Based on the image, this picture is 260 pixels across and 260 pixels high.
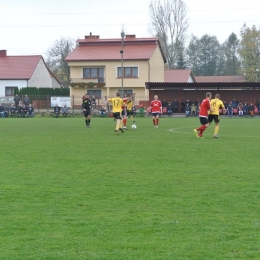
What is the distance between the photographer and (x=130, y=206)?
9391mm

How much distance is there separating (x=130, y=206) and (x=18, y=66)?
71.1m

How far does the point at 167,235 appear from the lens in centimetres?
757

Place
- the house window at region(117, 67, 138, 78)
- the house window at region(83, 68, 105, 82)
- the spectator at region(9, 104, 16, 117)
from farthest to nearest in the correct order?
the house window at region(83, 68, 105, 82) → the house window at region(117, 67, 138, 78) → the spectator at region(9, 104, 16, 117)

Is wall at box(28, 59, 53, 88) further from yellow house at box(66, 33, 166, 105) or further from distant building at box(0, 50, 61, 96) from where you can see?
yellow house at box(66, 33, 166, 105)

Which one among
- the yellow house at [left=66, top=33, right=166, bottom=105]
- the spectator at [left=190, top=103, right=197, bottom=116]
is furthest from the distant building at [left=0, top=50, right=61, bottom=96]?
the spectator at [left=190, top=103, right=197, bottom=116]

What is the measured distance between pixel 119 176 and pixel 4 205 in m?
3.66

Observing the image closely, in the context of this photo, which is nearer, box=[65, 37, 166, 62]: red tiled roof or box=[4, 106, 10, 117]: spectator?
box=[4, 106, 10, 117]: spectator

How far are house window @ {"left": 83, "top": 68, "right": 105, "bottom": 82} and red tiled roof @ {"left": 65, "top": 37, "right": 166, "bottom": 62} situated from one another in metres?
1.56

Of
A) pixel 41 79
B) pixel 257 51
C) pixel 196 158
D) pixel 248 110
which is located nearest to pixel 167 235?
pixel 196 158

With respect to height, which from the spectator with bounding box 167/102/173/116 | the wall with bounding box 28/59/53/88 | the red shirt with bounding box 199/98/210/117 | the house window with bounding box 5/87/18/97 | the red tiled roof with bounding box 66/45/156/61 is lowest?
the spectator with bounding box 167/102/173/116

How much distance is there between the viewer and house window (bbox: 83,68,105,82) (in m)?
74.9

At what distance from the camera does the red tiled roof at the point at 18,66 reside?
76.7m

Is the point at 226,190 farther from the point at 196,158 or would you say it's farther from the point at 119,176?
the point at 196,158

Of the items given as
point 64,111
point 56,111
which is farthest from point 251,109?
point 56,111
